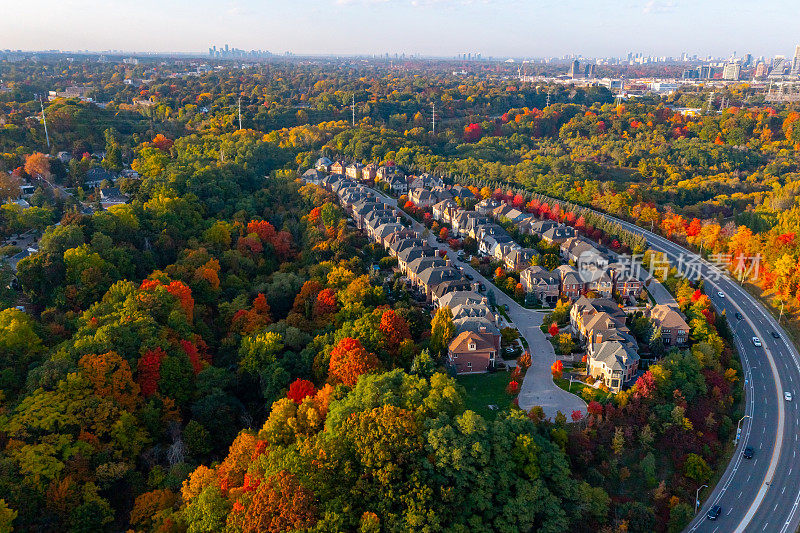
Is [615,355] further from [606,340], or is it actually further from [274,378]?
[274,378]

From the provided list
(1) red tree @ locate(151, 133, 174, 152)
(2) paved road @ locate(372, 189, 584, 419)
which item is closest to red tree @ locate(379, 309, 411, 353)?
(2) paved road @ locate(372, 189, 584, 419)

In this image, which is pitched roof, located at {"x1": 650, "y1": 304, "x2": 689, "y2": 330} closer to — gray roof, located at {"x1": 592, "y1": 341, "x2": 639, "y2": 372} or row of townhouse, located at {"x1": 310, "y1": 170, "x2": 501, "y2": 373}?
gray roof, located at {"x1": 592, "y1": 341, "x2": 639, "y2": 372}

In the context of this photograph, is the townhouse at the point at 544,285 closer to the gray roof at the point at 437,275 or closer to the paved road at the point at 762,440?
the gray roof at the point at 437,275

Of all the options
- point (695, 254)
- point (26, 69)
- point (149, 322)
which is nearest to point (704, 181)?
point (695, 254)

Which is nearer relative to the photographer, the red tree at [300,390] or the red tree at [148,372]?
the red tree at [300,390]

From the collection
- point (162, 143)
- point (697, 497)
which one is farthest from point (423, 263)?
point (162, 143)

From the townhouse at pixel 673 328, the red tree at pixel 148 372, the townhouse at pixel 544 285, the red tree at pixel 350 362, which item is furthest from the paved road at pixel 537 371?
the red tree at pixel 148 372
